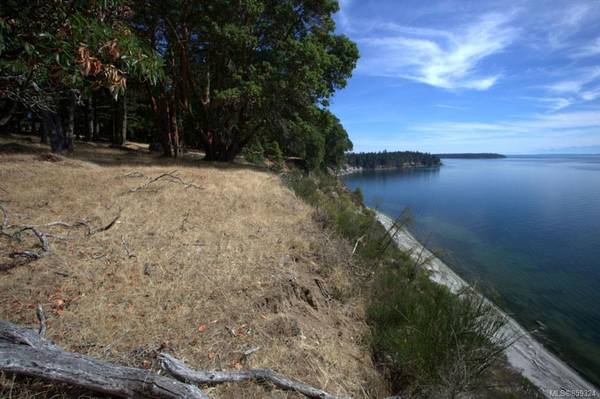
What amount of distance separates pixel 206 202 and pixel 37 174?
5444mm

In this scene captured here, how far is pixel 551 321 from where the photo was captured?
11.1 metres

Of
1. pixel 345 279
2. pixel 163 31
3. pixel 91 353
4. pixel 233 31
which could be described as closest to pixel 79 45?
pixel 91 353

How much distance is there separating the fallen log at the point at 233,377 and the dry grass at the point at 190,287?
0.28ft

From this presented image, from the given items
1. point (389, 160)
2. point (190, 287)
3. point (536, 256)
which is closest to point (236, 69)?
point (190, 287)

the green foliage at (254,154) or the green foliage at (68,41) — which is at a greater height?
the green foliage at (68,41)

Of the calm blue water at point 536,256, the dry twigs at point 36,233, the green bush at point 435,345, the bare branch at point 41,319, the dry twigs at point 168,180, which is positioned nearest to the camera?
the bare branch at point 41,319

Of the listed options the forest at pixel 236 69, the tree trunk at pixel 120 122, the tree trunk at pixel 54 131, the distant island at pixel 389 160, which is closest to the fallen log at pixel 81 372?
the forest at pixel 236 69

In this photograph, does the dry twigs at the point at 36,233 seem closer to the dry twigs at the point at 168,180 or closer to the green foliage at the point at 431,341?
the dry twigs at the point at 168,180

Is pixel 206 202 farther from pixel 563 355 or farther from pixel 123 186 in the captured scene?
pixel 563 355

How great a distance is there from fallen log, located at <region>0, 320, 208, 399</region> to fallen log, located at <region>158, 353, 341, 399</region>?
11.9 inches

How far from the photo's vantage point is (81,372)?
2.23 meters

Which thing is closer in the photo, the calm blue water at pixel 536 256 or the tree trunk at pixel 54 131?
the calm blue water at pixel 536 256

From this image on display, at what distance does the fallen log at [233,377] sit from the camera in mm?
2613

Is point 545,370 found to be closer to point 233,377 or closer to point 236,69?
point 233,377
